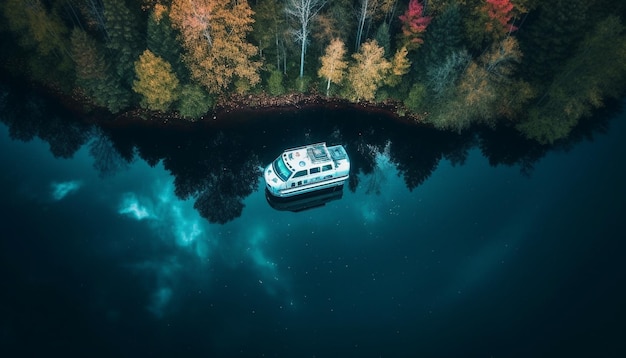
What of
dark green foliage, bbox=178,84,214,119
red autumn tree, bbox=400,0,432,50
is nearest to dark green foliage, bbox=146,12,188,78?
dark green foliage, bbox=178,84,214,119

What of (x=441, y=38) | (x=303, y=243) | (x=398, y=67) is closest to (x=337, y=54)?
(x=398, y=67)

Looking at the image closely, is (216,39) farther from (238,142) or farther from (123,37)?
(238,142)

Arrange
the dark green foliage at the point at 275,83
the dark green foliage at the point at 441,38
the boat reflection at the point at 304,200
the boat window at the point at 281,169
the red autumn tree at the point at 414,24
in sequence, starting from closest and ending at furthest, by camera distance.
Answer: the boat window at the point at 281,169, the boat reflection at the point at 304,200, the dark green foliage at the point at 441,38, the red autumn tree at the point at 414,24, the dark green foliage at the point at 275,83

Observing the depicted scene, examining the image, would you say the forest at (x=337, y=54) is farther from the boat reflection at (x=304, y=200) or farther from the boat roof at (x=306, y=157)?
the boat reflection at (x=304, y=200)

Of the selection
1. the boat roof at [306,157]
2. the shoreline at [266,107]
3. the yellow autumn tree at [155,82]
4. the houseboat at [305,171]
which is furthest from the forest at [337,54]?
the houseboat at [305,171]

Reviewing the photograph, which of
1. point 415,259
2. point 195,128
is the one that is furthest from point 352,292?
point 195,128

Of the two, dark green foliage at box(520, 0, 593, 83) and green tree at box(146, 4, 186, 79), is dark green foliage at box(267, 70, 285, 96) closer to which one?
green tree at box(146, 4, 186, 79)

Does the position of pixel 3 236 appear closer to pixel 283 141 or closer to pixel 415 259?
pixel 283 141
